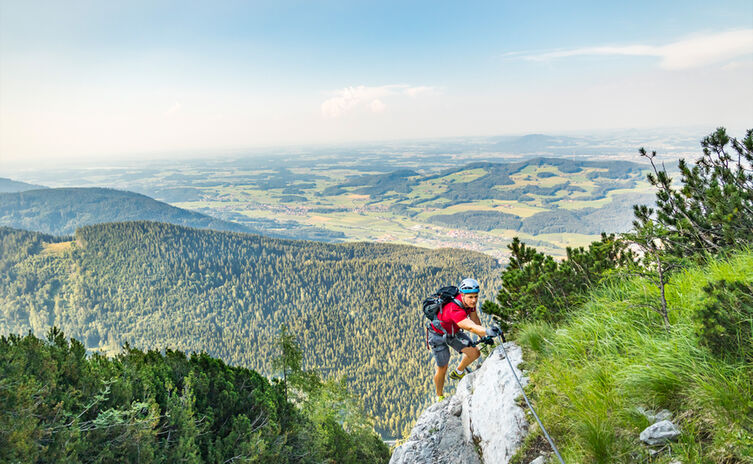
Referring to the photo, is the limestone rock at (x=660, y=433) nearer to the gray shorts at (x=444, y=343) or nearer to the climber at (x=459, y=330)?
the climber at (x=459, y=330)

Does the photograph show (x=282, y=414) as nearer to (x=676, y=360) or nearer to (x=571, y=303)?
(x=571, y=303)

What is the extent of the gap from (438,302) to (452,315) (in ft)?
1.83

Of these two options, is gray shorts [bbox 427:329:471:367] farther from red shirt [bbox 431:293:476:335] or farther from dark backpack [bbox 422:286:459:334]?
dark backpack [bbox 422:286:459:334]

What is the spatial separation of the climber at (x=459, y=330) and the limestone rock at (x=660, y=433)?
2894mm

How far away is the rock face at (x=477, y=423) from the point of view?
6184 mm

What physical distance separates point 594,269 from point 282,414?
21405 millimetres

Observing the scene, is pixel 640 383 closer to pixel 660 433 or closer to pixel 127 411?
pixel 660 433

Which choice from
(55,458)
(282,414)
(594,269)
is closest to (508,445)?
(594,269)

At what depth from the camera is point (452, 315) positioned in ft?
24.4

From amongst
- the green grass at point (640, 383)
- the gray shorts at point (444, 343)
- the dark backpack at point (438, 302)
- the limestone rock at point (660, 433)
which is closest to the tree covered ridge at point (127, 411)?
the gray shorts at point (444, 343)

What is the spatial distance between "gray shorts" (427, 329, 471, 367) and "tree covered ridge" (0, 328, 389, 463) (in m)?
7.62

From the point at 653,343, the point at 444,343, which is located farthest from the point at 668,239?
the point at 444,343

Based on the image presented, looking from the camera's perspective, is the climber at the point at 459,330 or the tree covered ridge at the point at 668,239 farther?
the climber at the point at 459,330

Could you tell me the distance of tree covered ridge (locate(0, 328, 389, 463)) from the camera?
331 inches
